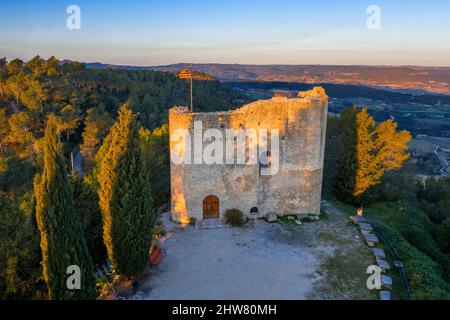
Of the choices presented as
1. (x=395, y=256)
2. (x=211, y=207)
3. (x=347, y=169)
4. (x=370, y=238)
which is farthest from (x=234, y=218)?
(x=347, y=169)

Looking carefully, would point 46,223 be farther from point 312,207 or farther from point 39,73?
point 39,73

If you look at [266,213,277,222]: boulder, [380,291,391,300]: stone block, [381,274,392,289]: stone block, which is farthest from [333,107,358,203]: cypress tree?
[380,291,391,300]: stone block

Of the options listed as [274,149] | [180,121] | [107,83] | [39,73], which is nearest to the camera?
[180,121]

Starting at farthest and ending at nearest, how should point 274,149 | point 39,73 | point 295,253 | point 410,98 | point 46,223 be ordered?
point 410,98, point 39,73, point 274,149, point 295,253, point 46,223

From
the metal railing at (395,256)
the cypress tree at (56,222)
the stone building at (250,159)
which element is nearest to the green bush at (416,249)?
the metal railing at (395,256)

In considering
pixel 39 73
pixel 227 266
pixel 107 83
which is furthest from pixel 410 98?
pixel 227 266

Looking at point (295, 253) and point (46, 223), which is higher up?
point (46, 223)
